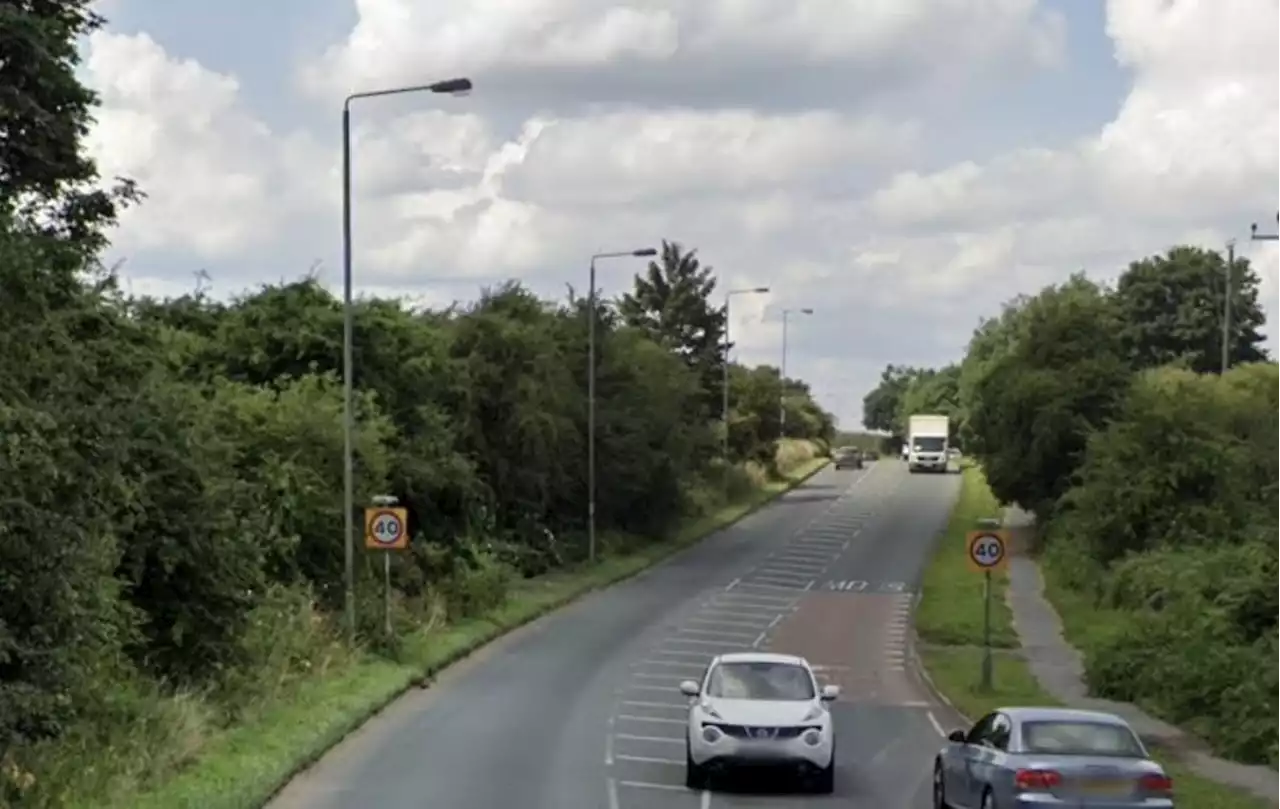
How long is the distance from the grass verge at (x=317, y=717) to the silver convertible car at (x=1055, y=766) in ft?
23.8

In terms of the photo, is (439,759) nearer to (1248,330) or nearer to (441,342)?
(441,342)

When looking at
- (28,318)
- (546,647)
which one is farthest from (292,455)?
(28,318)

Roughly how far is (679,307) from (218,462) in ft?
289

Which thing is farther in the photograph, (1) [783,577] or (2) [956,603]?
(1) [783,577]

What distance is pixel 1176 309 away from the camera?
108m

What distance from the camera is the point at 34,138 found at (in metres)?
26.2

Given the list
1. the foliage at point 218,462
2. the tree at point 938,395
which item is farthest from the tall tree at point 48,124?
the tree at point 938,395

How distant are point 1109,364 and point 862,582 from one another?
14.6 m

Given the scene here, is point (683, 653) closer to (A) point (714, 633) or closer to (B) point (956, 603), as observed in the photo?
(A) point (714, 633)

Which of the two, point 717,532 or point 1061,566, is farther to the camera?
point 717,532

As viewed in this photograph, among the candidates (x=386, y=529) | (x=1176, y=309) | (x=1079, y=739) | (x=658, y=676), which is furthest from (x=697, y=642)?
(x=1176, y=309)

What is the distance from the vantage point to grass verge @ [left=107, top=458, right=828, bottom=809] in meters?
20.4

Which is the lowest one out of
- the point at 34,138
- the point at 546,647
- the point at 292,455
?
the point at 546,647

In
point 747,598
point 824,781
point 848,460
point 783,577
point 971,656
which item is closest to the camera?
point 824,781
